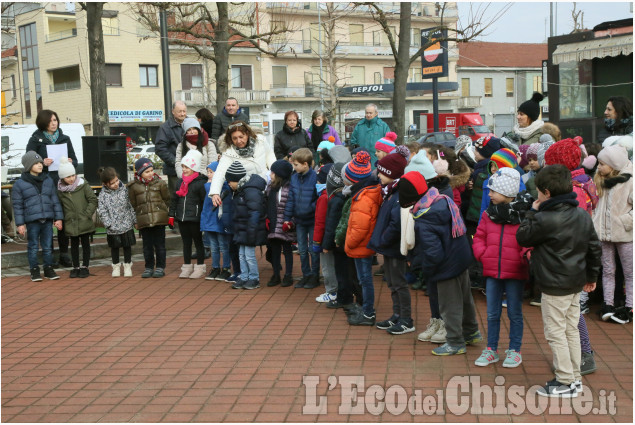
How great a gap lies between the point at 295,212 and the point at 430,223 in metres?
2.98

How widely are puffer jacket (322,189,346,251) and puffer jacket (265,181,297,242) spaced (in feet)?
4.27

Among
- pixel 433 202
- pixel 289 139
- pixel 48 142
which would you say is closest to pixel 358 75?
pixel 289 139

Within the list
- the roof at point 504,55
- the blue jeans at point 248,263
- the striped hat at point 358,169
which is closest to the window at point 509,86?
the roof at point 504,55

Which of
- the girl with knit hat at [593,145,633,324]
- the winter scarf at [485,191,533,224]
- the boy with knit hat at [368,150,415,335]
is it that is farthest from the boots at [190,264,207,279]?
the girl with knit hat at [593,145,633,324]

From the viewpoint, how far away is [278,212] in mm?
9016

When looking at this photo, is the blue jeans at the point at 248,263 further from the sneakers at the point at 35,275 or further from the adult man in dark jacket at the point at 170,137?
the sneakers at the point at 35,275

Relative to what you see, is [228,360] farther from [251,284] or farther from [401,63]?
[401,63]

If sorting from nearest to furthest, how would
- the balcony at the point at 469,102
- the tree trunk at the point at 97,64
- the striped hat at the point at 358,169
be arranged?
the striped hat at the point at 358,169 → the tree trunk at the point at 97,64 → the balcony at the point at 469,102

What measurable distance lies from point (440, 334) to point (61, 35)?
166ft

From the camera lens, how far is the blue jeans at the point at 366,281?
24.0 ft

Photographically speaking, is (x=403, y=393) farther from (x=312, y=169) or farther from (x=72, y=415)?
(x=312, y=169)

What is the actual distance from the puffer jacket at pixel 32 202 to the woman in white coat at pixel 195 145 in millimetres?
1760

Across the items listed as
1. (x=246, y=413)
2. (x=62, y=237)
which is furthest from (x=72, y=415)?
(x=62, y=237)

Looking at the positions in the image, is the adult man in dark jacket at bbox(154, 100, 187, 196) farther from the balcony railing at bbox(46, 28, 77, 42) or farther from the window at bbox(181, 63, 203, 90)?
the window at bbox(181, 63, 203, 90)
